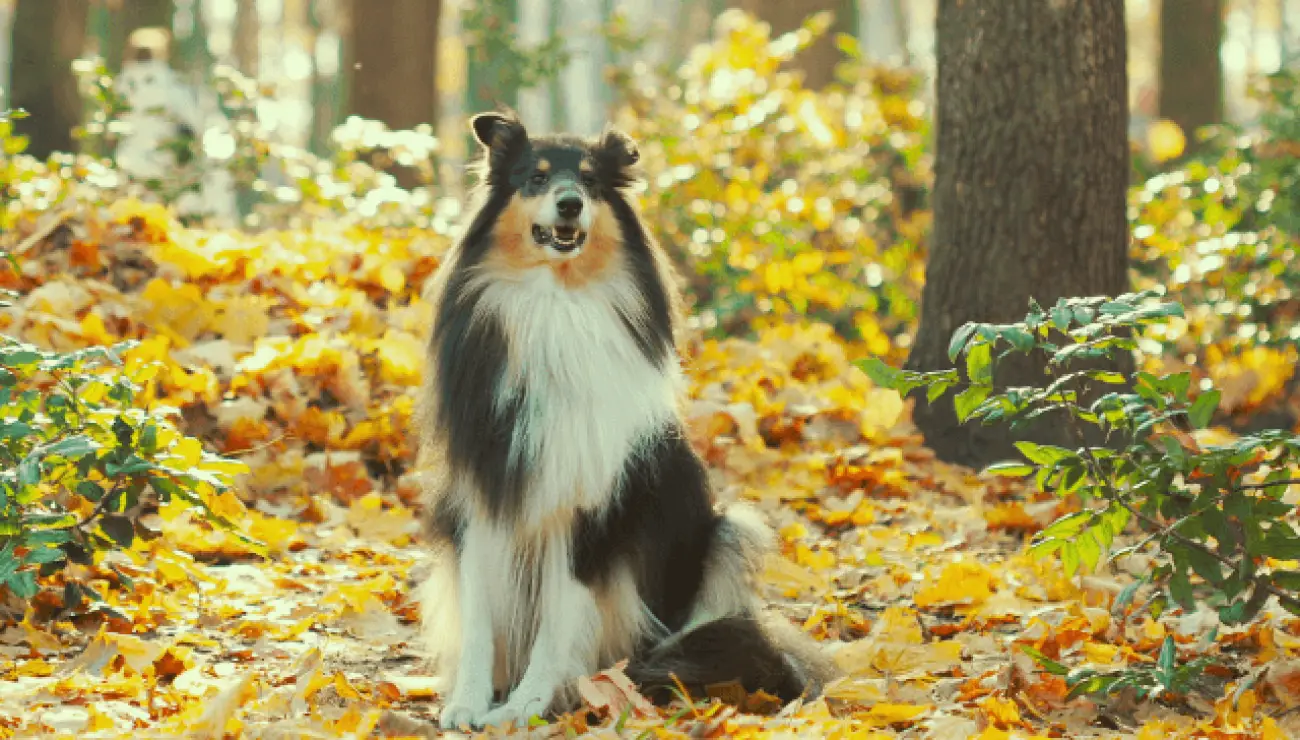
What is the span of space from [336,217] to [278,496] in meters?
4.33

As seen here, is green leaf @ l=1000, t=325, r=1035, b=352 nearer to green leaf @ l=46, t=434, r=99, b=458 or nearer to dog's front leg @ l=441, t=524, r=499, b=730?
dog's front leg @ l=441, t=524, r=499, b=730

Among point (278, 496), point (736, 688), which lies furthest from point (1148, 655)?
point (278, 496)

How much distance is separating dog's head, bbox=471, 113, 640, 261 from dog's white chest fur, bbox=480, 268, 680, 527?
0.41 feet

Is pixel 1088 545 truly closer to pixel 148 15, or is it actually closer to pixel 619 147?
pixel 619 147

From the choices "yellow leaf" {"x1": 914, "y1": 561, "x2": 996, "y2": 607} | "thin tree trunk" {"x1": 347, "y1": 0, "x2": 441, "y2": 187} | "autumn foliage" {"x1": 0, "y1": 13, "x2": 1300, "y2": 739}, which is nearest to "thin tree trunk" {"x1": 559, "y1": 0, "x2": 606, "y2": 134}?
"thin tree trunk" {"x1": 347, "y1": 0, "x2": 441, "y2": 187}

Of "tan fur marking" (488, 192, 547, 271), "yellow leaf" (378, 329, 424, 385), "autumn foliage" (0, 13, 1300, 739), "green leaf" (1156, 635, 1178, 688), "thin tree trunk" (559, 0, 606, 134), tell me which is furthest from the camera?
"thin tree trunk" (559, 0, 606, 134)

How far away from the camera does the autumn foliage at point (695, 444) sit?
12.0 feet

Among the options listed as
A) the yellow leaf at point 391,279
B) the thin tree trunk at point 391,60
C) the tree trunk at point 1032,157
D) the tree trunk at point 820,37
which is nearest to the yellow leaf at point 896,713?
the tree trunk at point 1032,157

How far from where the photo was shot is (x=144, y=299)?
272 inches

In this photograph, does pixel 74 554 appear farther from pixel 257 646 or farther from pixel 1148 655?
pixel 1148 655

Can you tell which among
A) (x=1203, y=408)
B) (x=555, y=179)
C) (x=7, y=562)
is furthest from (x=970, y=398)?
(x=7, y=562)

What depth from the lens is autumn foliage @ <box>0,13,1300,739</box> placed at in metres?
3.66

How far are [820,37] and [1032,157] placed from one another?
27.2ft

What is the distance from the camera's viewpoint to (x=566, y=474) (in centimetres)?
391
